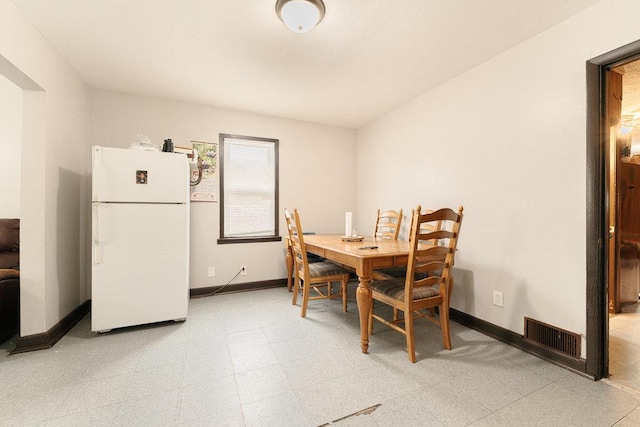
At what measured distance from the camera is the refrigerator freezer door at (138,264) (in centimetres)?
226

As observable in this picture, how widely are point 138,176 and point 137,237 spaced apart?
21.0 inches

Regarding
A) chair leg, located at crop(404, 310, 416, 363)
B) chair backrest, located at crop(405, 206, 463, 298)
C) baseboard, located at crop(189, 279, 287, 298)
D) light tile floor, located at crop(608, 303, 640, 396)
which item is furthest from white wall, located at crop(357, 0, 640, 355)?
baseboard, located at crop(189, 279, 287, 298)

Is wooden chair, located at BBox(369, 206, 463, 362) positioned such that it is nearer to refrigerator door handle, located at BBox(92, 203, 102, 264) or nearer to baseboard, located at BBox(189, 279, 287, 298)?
baseboard, located at BBox(189, 279, 287, 298)

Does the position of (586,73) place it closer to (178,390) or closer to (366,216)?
(366,216)

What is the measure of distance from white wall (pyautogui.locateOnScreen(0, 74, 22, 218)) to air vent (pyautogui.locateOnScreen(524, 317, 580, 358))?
479cm

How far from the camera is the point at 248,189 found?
3.61 meters

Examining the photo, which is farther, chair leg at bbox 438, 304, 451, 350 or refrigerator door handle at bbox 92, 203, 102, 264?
refrigerator door handle at bbox 92, 203, 102, 264

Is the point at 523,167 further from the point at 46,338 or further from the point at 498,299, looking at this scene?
the point at 46,338

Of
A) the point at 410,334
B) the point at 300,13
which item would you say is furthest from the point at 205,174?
the point at 410,334

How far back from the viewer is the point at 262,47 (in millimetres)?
2166

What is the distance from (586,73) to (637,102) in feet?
6.66

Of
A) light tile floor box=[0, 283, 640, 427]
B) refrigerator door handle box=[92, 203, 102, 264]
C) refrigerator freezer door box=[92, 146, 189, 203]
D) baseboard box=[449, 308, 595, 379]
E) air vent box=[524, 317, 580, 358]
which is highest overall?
refrigerator freezer door box=[92, 146, 189, 203]

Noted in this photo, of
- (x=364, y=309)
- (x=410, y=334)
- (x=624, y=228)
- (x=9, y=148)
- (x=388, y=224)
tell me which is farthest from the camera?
(x=388, y=224)

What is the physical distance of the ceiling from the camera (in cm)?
175
